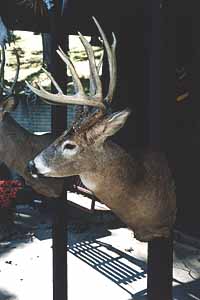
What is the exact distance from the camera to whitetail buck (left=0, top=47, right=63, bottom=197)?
3367mm

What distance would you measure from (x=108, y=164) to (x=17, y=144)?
122cm

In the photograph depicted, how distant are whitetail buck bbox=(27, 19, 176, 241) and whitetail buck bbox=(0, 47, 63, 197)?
866 mm

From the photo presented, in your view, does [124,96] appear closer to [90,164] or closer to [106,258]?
[90,164]

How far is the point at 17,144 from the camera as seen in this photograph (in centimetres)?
345

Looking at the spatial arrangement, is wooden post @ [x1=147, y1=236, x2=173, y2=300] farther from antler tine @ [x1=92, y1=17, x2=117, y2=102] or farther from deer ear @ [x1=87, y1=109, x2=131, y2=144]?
antler tine @ [x1=92, y1=17, x2=117, y2=102]

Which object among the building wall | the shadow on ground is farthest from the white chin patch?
the building wall

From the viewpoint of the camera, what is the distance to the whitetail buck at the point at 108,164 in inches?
89.0

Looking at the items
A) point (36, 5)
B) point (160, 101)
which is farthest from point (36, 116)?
point (160, 101)

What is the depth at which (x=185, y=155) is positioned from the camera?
203 inches

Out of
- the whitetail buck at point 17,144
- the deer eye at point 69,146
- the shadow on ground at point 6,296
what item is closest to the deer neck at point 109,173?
the deer eye at point 69,146

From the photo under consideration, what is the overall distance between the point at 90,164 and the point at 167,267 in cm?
75

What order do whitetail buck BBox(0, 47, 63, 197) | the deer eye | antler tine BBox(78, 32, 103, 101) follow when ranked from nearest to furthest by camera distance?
antler tine BBox(78, 32, 103, 101) < the deer eye < whitetail buck BBox(0, 47, 63, 197)

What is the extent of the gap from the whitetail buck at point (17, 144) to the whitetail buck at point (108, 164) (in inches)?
34.1

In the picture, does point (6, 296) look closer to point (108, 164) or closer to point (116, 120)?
point (108, 164)
